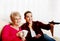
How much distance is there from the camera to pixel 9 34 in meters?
1.41

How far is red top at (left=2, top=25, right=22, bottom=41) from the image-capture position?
139cm

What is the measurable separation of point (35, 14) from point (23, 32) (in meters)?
0.38

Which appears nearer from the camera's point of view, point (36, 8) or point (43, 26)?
point (43, 26)

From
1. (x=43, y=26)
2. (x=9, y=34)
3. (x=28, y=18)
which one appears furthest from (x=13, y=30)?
(x=43, y=26)

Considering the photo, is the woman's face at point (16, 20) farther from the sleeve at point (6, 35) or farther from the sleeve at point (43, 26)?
the sleeve at point (43, 26)

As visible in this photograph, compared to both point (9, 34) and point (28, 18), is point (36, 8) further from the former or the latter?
point (9, 34)

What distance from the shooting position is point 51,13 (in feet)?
6.16

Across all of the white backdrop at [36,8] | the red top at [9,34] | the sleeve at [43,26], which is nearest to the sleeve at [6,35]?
the red top at [9,34]

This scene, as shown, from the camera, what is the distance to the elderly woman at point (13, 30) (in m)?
1.39

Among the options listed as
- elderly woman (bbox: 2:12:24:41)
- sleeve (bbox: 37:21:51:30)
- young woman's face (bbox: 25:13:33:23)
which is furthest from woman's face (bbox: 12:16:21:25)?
sleeve (bbox: 37:21:51:30)

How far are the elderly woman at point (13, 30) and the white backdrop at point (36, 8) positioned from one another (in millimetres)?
127

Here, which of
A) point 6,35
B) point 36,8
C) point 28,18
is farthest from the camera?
point 36,8

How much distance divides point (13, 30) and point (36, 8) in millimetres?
510

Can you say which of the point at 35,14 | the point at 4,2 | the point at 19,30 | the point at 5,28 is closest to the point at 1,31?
the point at 5,28
